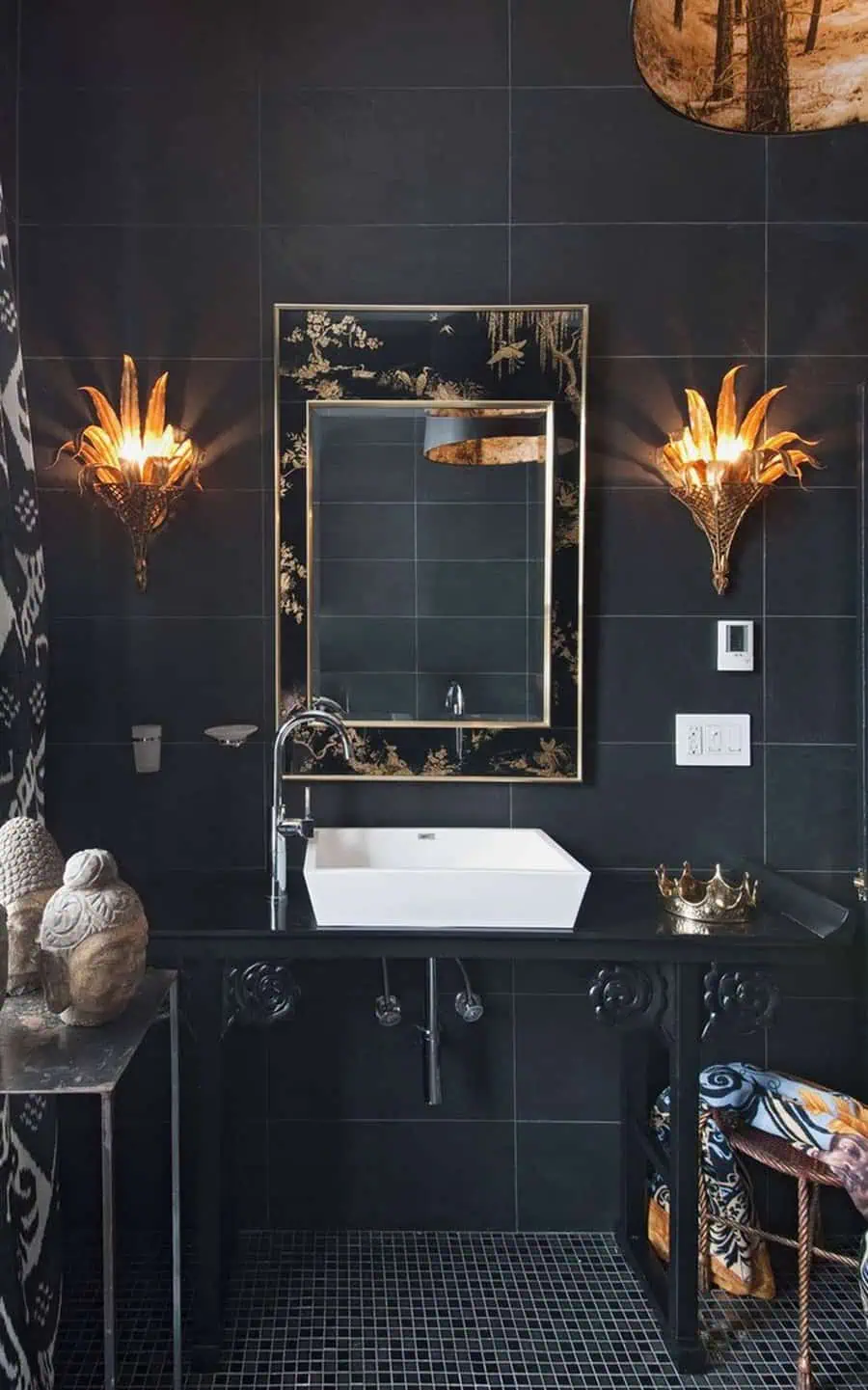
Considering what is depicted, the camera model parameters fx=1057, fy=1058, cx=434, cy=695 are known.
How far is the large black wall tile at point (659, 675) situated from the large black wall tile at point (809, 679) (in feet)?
0.14

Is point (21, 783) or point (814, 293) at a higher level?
point (814, 293)

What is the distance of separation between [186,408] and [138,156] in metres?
0.59

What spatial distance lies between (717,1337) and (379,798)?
1.30m

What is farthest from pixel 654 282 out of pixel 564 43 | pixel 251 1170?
pixel 251 1170

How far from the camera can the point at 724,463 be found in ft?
7.70

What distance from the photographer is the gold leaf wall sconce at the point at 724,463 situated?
2357mm

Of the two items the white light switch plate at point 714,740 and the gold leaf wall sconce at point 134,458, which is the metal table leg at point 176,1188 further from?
the white light switch plate at point 714,740

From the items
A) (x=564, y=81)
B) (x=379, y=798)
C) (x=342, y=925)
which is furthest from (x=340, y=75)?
(x=342, y=925)

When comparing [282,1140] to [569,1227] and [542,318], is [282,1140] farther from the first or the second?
[542,318]

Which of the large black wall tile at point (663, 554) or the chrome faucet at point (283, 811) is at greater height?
the large black wall tile at point (663, 554)

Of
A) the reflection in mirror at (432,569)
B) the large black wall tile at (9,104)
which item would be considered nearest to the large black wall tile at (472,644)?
the reflection in mirror at (432,569)

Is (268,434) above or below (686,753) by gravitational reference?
above

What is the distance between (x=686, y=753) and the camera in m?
2.48

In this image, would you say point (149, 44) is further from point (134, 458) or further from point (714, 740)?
point (714, 740)
